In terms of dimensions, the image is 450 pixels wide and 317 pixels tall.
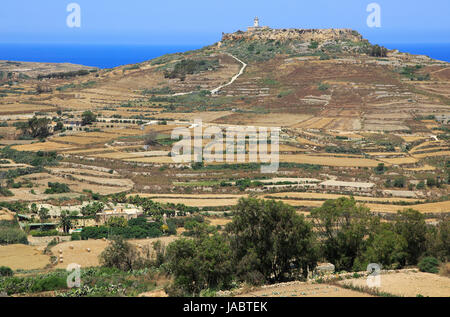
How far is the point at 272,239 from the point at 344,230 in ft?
10.9

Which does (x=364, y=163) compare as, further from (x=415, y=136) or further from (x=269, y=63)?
(x=269, y=63)

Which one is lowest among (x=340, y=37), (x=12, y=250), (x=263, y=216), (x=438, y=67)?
(x=12, y=250)

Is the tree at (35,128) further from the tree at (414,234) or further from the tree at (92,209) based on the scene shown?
the tree at (414,234)

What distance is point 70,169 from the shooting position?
45219mm

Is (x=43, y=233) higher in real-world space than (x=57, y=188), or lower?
lower

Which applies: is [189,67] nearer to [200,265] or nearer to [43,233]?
[43,233]

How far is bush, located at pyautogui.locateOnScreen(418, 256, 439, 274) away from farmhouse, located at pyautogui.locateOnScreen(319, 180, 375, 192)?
1652cm

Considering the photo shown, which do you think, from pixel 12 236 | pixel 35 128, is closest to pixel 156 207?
pixel 12 236

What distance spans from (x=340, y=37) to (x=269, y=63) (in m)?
18.9

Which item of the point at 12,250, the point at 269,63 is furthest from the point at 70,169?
the point at 269,63

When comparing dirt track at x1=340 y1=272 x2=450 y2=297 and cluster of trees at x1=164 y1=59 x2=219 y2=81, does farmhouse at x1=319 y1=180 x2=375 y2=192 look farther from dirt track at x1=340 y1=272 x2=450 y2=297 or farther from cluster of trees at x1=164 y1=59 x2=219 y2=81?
cluster of trees at x1=164 y1=59 x2=219 y2=81

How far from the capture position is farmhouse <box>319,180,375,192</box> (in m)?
38.7

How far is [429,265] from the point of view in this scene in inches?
850

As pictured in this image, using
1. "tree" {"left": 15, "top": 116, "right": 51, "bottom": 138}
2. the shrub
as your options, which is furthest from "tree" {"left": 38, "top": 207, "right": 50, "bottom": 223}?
"tree" {"left": 15, "top": 116, "right": 51, "bottom": 138}
